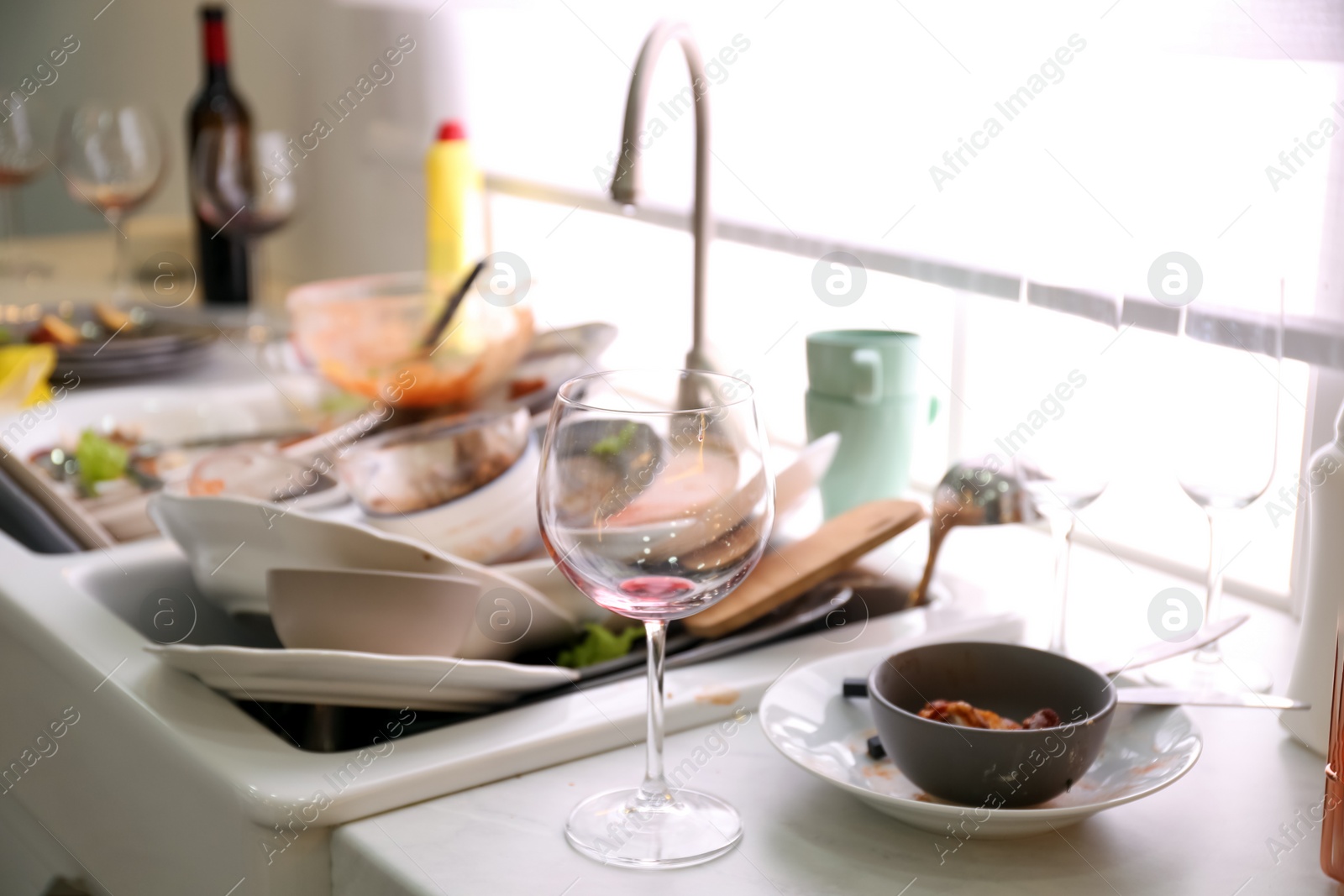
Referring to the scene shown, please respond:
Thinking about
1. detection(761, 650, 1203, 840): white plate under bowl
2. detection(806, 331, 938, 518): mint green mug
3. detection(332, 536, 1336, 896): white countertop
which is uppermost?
detection(806, 331, 938, 518): mint green mug

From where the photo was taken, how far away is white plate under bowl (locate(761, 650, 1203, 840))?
58 centimetres

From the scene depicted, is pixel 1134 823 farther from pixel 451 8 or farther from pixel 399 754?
pixel 451 8

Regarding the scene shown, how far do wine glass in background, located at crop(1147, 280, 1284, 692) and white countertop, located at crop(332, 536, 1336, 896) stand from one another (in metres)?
0.11

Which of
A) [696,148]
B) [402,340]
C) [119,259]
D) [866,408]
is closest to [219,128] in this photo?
[119,259]

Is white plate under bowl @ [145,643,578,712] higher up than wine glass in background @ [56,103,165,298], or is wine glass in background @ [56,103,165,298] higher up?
wine glass in background @ [56,103,165,298]

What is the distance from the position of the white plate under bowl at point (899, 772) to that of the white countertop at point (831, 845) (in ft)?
0.06

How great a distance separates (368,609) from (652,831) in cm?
20

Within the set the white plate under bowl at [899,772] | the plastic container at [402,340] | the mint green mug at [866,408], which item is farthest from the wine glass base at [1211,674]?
the plastic container at [402,340]

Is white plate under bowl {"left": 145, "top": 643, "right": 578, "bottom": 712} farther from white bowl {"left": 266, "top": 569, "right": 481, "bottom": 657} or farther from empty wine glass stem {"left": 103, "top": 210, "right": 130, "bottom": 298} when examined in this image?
empty wine glass stem {"left": 103, "top": 210, "right": 130, "bottom": 298}

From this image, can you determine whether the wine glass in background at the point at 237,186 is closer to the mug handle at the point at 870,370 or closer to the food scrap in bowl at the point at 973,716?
the mug handle at the point at 870,370

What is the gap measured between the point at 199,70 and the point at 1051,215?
188 cm

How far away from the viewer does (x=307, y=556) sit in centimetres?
76

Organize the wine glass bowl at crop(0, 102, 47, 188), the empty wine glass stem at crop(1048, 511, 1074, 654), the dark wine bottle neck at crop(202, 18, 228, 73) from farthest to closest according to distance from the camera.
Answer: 1. the wine glass bowl at crop(0, 102, 47, 188)
2. the dark wine bottle neck at crop(202, 18, 228, 73)
3. the empty wine glass stem at crop(1048, 511, 1074, 654)

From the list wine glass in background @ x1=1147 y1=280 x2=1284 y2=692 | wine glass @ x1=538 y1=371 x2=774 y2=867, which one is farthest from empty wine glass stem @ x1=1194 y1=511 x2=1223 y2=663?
wine glass @ x1=538 y1=371 x2=774 y2=867
